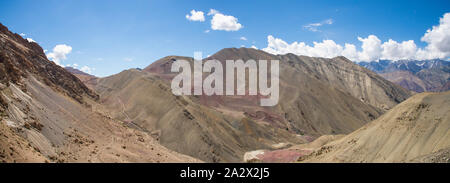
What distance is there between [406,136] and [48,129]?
104 ft

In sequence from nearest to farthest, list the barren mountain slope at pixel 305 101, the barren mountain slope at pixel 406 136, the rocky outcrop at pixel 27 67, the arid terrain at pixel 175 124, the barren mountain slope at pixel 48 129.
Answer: the barren mountain slope at pixel 48 129, the barren mountain slope at pixel 406 136, the arid terrain at pixel 175 124, the rocky outcrop at pixel 27 67, the barren mountain slope at pixel 305 101

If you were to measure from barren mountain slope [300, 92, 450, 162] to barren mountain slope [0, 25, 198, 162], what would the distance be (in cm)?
2011

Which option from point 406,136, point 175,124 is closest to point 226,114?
point 175,124

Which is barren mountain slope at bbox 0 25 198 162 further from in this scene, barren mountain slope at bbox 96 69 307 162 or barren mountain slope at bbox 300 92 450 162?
barren mountain slope at bbox 300 92 450 162

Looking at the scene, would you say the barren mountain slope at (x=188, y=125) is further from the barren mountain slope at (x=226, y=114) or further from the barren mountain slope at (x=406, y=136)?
the barren mountain slope at (x=406, y=136)

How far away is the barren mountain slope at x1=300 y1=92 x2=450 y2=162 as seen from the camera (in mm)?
22281

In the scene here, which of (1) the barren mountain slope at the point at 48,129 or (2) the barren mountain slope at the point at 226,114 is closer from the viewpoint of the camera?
(1) the barren mountain slope at the point at 48,129

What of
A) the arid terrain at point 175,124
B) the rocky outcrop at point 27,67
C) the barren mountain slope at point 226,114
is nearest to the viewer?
the arid terrain at point 175,124

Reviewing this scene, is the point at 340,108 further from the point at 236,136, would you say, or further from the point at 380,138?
the point at 380,138

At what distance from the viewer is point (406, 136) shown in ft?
78.8

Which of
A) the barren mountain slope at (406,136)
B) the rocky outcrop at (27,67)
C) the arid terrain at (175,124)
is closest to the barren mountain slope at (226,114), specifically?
the arid terrain at (175,124)

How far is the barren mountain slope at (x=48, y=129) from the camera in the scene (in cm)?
2206

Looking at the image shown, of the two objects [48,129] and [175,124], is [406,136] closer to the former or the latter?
[48,129]

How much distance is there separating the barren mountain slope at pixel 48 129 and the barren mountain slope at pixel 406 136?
20111mm
